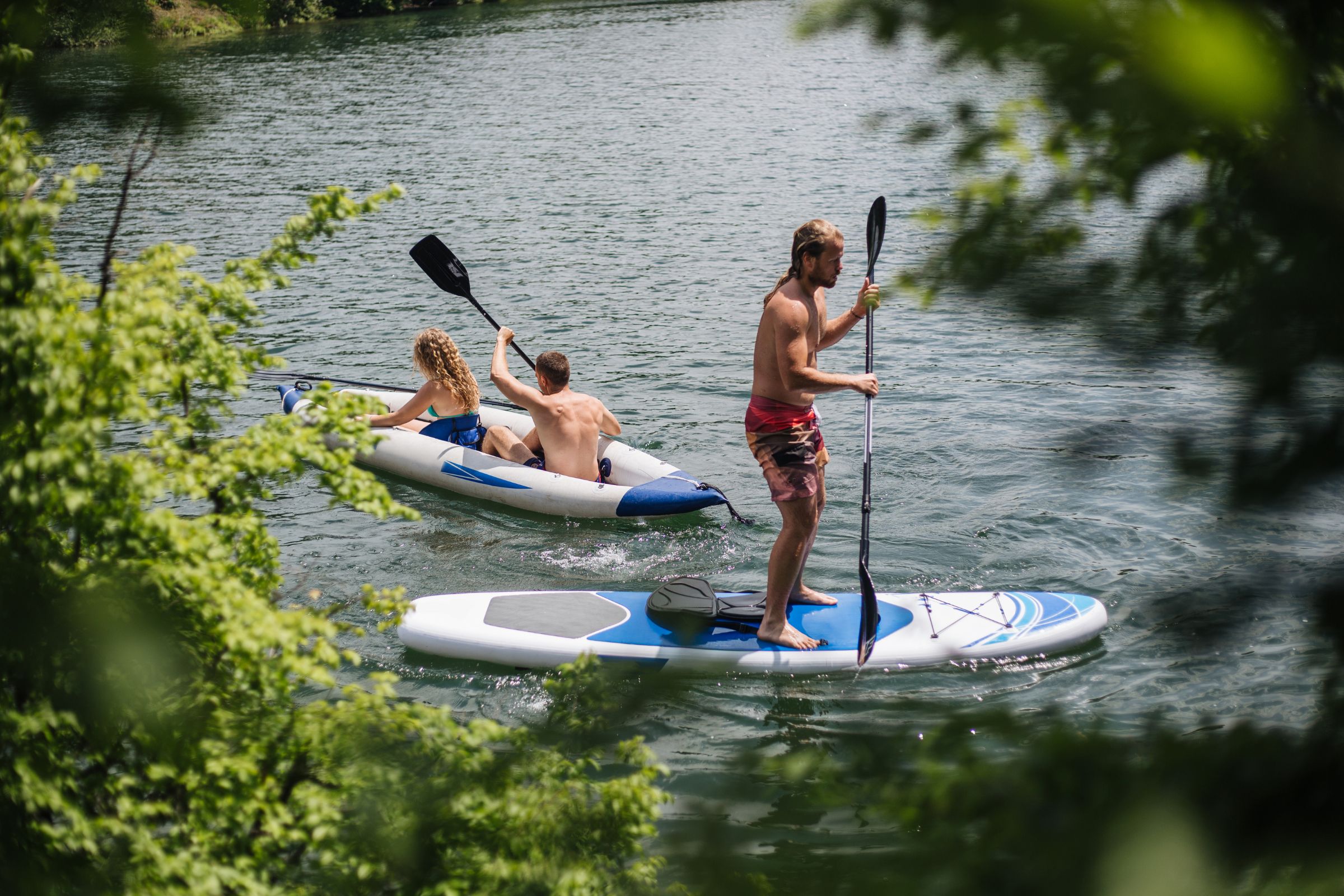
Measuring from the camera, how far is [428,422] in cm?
922

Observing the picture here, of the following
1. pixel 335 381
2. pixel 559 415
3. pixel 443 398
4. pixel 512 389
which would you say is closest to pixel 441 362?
pixel 443 398

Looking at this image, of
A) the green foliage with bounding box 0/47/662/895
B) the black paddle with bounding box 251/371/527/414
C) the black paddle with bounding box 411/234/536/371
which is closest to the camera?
the green foliage with bounding box 0/47/662/895

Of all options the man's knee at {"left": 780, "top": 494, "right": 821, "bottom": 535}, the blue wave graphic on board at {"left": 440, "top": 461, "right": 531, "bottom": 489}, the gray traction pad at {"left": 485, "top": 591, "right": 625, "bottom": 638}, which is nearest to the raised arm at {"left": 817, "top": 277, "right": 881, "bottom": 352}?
the man's knee at {"left": 780, "top": 494, "right": 821, "bottom": 535}

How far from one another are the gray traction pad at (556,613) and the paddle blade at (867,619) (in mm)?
1339

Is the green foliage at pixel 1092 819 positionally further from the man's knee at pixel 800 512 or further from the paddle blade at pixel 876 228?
the paddle blade at pixel 876 228

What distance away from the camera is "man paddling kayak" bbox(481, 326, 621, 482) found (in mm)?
8000

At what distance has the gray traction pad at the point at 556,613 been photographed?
6.11 m

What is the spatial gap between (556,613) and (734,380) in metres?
5.06

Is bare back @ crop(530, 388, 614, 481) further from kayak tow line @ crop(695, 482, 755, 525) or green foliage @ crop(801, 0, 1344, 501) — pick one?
green foliage @ crop(801, 0, 1344, 501)

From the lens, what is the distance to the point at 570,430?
321 inches

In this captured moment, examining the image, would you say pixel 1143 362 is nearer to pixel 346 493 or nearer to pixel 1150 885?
pixel 1150 885

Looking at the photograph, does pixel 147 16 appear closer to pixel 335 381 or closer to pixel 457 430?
pixel 457 430

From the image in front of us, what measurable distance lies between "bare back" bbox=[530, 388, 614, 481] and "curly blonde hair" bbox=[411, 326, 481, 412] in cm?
76

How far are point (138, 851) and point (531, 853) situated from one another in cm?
81
